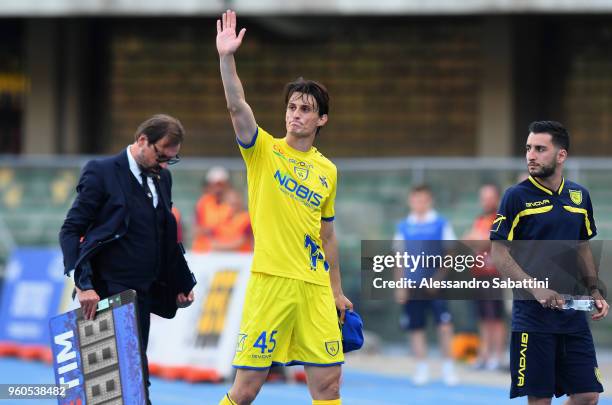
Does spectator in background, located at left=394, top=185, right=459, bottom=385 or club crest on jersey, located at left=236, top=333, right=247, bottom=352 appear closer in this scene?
club crest on jersey, located at left=236, top=333, right=247, bottom=352

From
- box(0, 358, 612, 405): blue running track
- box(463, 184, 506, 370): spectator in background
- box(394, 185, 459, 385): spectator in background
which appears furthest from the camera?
box(463, 184, 506, 370): spectator in background

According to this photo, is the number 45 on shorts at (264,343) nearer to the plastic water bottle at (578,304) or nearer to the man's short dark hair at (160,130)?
the man's short dark hair at (160,130)

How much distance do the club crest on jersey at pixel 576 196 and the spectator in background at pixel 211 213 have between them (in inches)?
298

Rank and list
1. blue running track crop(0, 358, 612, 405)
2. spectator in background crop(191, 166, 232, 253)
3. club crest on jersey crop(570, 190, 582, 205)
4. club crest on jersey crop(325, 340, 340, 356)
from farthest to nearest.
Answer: spectator in background crop(191, 166, 232, 253) → blue running track crop(0, 358, 612, 405) → club crest on jersey crop(570, 190, 582, 205) → club crest on jersey crop(325, 340, 340, 356)

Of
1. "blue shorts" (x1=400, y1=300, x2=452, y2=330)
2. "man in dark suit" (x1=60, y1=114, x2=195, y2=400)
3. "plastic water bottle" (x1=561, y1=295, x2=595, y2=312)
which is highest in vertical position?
"blue shorts" (x1=400, y1=300, x2=452, y2=330)

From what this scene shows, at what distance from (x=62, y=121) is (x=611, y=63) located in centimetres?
1018

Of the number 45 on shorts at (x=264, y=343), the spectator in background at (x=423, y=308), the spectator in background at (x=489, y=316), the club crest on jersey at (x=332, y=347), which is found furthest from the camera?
the spectator in background at (x=489, y=316)

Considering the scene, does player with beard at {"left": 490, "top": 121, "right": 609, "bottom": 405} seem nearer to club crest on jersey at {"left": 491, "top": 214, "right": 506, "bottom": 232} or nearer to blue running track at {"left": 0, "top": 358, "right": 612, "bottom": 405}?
club crest on jersey at {"left": 491, "top": 214, "right": 506, "bottom": 232}

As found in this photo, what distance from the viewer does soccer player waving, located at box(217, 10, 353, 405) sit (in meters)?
7.45

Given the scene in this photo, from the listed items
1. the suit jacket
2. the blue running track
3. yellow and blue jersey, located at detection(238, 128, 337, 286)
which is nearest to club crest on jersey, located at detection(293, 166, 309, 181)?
yellow and blue jersey, located at detection(238, 128, 337, 286)

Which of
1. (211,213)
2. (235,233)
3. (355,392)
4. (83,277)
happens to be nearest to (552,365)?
(83,277)

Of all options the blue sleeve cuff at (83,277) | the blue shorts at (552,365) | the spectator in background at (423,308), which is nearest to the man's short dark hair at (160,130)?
the blue sleeve cuff at (83,277)

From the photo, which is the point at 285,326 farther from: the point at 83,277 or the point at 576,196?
the point at 576,196

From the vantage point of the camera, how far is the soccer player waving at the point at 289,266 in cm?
745
